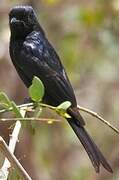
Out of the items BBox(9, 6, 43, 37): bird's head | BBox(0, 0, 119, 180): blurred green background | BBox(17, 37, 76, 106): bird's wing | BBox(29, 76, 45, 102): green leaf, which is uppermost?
BBox(29, 76, 45, 102): green leaf

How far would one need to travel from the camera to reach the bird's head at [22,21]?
310 cm

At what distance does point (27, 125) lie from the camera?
2379 millimetres

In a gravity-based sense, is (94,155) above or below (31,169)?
above

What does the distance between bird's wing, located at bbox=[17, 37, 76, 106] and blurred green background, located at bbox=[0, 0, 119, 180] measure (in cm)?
175

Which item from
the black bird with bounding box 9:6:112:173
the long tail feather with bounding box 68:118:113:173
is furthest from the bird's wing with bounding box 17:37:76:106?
the long tail feather with bounding box 68:118:113:173

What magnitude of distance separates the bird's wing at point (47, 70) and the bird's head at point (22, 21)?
2.6 inches

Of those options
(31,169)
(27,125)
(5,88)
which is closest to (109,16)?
(5,88)

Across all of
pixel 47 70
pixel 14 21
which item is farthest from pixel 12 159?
pixel 14 21

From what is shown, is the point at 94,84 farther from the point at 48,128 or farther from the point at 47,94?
the point at 47,94

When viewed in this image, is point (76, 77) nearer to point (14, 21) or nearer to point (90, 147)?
point (14, 21)

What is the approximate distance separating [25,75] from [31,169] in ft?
6.74

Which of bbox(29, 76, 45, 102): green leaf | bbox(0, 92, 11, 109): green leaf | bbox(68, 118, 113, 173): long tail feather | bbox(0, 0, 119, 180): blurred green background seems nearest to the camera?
bbox(0, 92, 11, 109): green leaf

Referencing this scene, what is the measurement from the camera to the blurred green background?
507cm

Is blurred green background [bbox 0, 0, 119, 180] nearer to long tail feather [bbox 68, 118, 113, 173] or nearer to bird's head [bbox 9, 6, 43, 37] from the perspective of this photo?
bird's head [bbox 9, 6, 43, 37]
